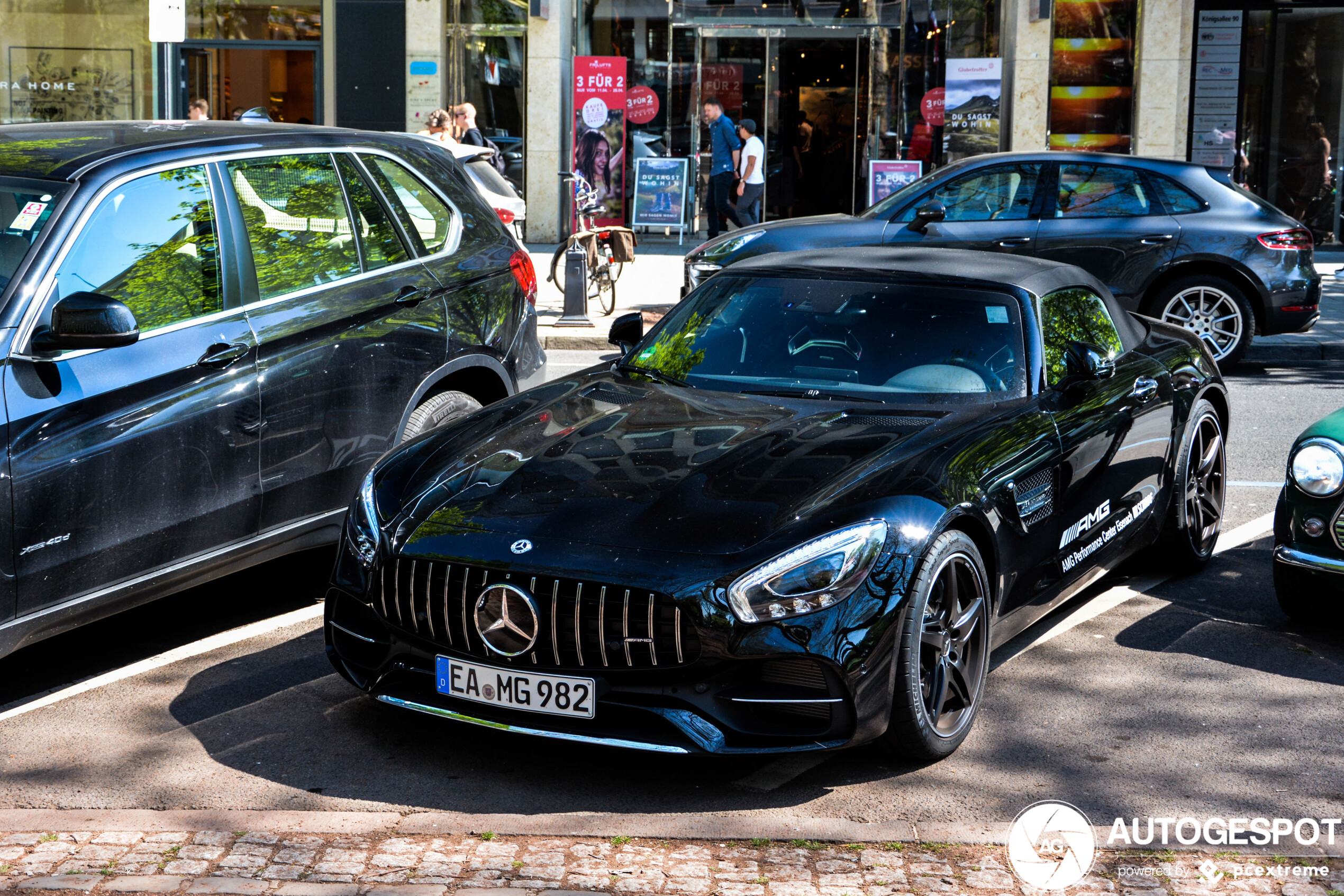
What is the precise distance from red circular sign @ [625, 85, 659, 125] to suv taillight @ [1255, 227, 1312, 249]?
11211 millimetres

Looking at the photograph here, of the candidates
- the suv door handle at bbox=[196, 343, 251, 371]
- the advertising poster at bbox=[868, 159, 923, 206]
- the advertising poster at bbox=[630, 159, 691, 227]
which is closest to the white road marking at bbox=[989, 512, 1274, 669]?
the suv door handle at bbox=[196, 343, 251, 371]

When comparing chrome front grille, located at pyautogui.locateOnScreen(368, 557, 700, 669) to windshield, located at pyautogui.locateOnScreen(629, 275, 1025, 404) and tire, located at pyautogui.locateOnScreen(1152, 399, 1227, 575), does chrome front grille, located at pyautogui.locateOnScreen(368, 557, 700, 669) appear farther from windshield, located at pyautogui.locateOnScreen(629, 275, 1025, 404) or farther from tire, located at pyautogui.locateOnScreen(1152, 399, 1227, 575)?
tire, located at pyautogui.locateOnScreen(1152, 399, 1227, 575)

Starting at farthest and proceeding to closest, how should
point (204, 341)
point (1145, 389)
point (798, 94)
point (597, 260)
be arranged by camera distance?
point (798, 94)
point (597, 260)
point (1145, 389)
point (204, 341)

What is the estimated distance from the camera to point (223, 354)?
16.6 feet

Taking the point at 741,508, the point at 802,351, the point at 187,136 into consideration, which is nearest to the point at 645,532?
the point at 741,508

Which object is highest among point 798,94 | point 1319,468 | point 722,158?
point 798,94

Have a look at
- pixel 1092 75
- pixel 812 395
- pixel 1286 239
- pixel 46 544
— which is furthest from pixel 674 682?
pixel 1092 75

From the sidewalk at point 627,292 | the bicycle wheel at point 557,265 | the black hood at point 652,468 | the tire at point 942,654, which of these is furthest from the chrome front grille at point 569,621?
the bicycle wheel at point 557,265

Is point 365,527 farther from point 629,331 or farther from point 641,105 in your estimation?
point 641,105

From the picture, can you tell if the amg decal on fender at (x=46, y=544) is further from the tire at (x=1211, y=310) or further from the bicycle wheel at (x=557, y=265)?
the bicycle wheel at (x=557, y=265)

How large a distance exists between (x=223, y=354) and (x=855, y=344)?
2.22 metres

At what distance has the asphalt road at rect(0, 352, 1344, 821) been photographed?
4074 millimetres

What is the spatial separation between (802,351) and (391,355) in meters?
1.64

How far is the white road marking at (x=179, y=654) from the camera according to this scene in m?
4.84
